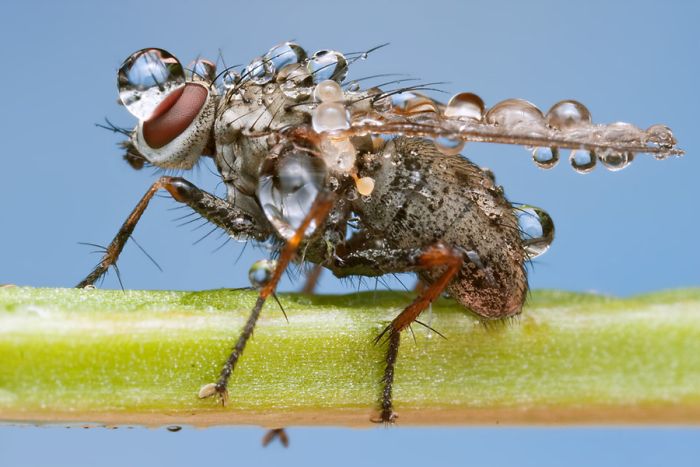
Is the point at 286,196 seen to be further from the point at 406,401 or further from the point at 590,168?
the point at 590,168

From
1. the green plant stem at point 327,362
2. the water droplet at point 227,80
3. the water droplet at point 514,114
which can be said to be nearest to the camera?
the green plant stem at point 327,362

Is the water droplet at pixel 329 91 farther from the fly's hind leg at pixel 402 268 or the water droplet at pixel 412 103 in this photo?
the fly's hind leg at pixel 402 268

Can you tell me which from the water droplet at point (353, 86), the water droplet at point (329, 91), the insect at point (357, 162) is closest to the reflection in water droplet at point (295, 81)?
the insect at point (357, 162)

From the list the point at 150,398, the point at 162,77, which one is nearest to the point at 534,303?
the point at 150,398

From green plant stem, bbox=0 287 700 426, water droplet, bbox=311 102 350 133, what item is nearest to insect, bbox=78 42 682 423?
water droplet, bbox=311 102 350 133

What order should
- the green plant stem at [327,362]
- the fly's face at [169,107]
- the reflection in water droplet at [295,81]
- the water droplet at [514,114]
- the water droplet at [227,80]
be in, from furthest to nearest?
the water droplet at [227,80]
the reflection in water droplet at [295,81]
the fly's face at [169,107]
the water droplet at [514,114]
the green plant stem at [327,362]

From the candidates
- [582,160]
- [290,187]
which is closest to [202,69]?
[290,187]

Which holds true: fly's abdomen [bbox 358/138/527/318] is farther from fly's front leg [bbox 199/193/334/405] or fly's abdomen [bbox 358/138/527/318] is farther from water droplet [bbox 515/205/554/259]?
fly's front leg [bbox 199/193/334/405]
